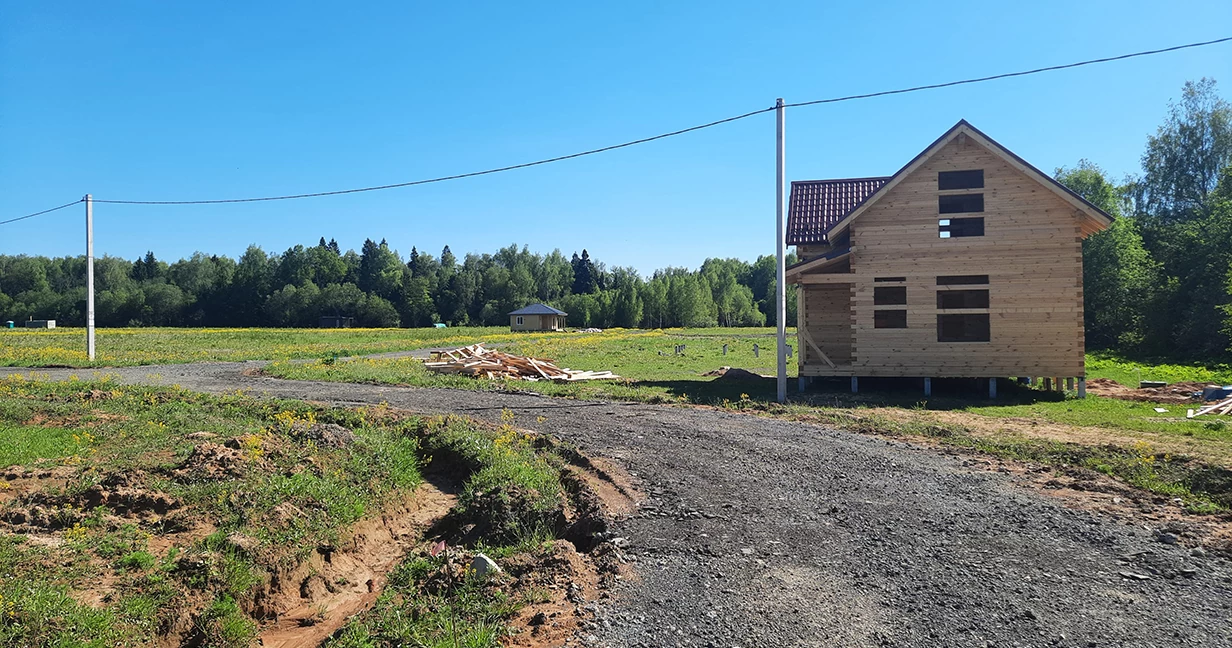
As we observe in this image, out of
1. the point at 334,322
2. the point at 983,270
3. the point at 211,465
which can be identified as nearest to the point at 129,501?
the point at 211,465

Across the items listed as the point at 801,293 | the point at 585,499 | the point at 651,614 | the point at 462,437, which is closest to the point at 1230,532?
the point at 651,614

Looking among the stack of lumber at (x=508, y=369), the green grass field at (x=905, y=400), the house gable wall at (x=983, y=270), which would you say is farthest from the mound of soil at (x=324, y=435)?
the house gable wall at (x=983, y=270)

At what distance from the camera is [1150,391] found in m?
20.8

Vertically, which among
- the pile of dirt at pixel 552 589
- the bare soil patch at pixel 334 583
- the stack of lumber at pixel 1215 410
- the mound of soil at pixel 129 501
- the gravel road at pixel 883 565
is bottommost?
the bare soil patch at pixel 334 583

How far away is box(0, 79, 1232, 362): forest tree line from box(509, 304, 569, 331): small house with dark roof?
26.3 m

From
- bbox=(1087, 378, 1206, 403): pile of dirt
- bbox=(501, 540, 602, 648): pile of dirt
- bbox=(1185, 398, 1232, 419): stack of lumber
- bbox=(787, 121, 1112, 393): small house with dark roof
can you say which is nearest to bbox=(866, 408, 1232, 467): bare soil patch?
bbox=(1185, 398, 1232, 419): stack of lumber

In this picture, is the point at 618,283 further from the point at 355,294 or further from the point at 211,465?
the point at 211,465

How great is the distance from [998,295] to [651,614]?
58.9 ft

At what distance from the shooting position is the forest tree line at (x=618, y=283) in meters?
40.0

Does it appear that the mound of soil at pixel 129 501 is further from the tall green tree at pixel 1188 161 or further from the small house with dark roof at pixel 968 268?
the tall green tree at pixel 1188 161

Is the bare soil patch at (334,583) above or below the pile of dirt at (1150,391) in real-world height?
below

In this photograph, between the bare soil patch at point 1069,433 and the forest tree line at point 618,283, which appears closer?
the bare soil patch at point 1069,433

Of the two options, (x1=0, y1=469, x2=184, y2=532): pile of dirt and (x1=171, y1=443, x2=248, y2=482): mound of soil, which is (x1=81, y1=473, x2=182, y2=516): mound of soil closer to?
(x1=0, y1=469, x2=184, y2=532): pile of dirt

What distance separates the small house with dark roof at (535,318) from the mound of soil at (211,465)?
75740 millimetres
